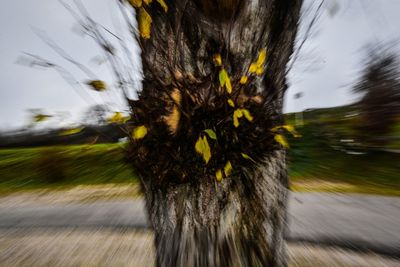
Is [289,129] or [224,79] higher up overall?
[224,79]

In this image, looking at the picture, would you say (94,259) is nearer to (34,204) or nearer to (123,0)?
(123,0)

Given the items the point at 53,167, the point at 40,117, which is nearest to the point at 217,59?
the point at 40,117

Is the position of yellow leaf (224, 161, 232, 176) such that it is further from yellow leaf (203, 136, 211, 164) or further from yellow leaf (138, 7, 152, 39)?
yellow leaf (138, 7, 152, 39)

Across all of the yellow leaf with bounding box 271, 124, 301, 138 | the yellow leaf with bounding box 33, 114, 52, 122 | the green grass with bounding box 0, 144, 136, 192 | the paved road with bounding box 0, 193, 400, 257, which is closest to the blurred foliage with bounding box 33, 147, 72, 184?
the green grass with bounding box 0, 144, 136, 192

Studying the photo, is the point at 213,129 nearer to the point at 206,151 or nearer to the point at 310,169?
the point at 206,151

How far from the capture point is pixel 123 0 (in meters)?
1.32

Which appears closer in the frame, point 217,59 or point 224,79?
point 224,79

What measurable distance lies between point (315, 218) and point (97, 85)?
5.09m

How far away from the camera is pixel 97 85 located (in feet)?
4.21

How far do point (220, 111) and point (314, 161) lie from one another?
10.6 metres

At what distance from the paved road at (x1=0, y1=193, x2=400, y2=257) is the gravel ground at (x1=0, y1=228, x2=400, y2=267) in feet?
1.10

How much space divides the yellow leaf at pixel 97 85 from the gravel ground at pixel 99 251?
2885 mm

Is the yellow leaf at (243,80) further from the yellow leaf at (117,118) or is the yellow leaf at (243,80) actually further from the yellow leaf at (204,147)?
the yellow leaf at (117,118)

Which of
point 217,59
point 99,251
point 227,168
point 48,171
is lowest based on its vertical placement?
point 99,251
